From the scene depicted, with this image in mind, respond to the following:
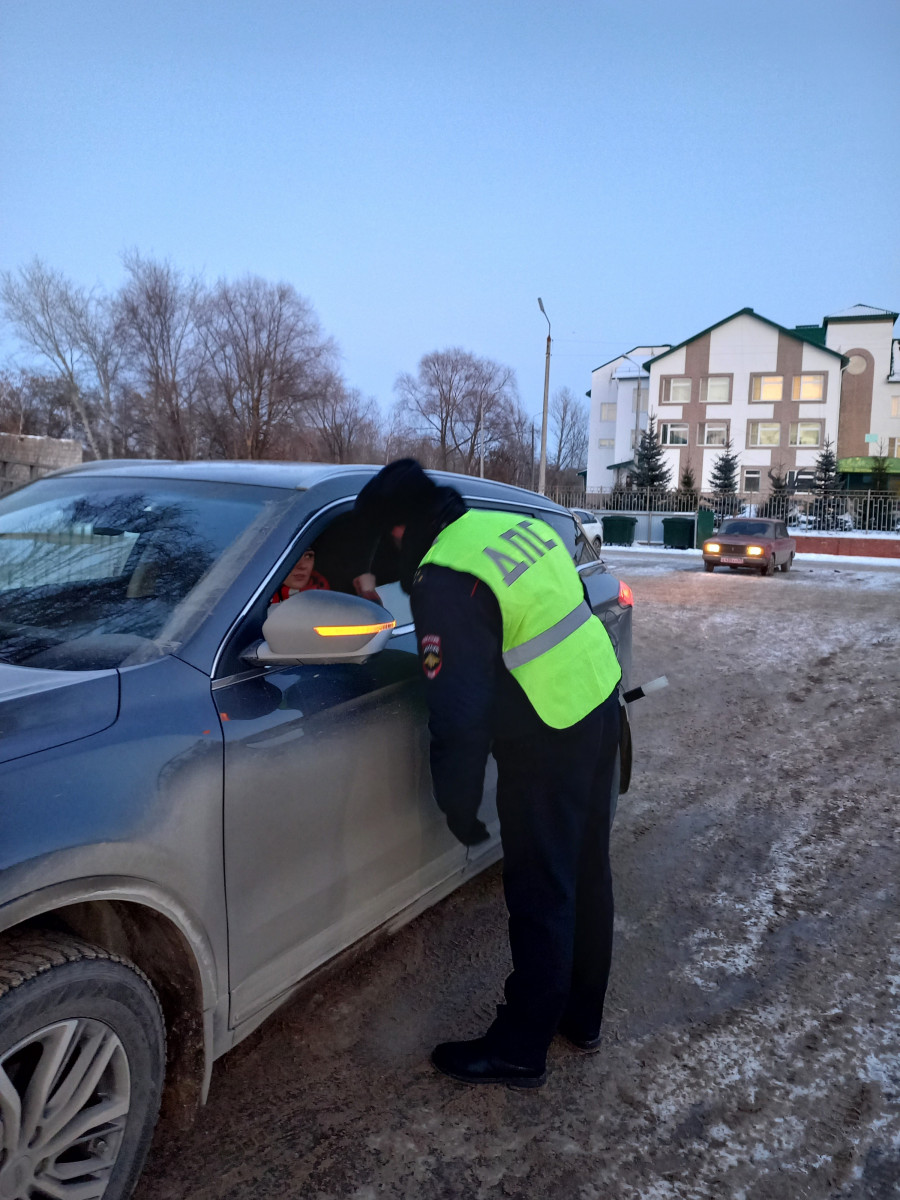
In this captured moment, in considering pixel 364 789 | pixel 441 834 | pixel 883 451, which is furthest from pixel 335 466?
pixel 883 451

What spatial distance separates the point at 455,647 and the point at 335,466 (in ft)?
3.25

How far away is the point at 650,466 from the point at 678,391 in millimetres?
7001

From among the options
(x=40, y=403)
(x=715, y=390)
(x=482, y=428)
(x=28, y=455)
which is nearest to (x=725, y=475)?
(x=715, y=390)

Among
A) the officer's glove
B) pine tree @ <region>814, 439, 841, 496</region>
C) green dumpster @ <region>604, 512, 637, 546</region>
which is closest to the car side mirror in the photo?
the officer's glove

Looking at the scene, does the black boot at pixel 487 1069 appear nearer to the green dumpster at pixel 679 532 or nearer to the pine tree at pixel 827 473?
the green dumpster at pixel 679 532

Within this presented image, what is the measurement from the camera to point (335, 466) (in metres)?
2.97

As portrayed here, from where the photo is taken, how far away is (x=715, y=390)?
181ft

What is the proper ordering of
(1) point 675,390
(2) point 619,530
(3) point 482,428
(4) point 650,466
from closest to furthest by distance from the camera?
1. (2) point 619,530
2. (4) point 650,466
3. (1) point 675,390
4. (3) point 482,428

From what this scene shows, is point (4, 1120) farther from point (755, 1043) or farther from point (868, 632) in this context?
point (868, 632)

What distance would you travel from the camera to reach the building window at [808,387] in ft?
174

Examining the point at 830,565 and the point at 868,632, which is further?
the point at 830,565

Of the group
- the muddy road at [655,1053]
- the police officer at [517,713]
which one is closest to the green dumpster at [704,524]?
the muddy road at [655,1053]

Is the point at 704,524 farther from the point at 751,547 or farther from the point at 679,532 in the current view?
the point at 751,547

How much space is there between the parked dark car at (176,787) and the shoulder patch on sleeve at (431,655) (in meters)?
0.13
